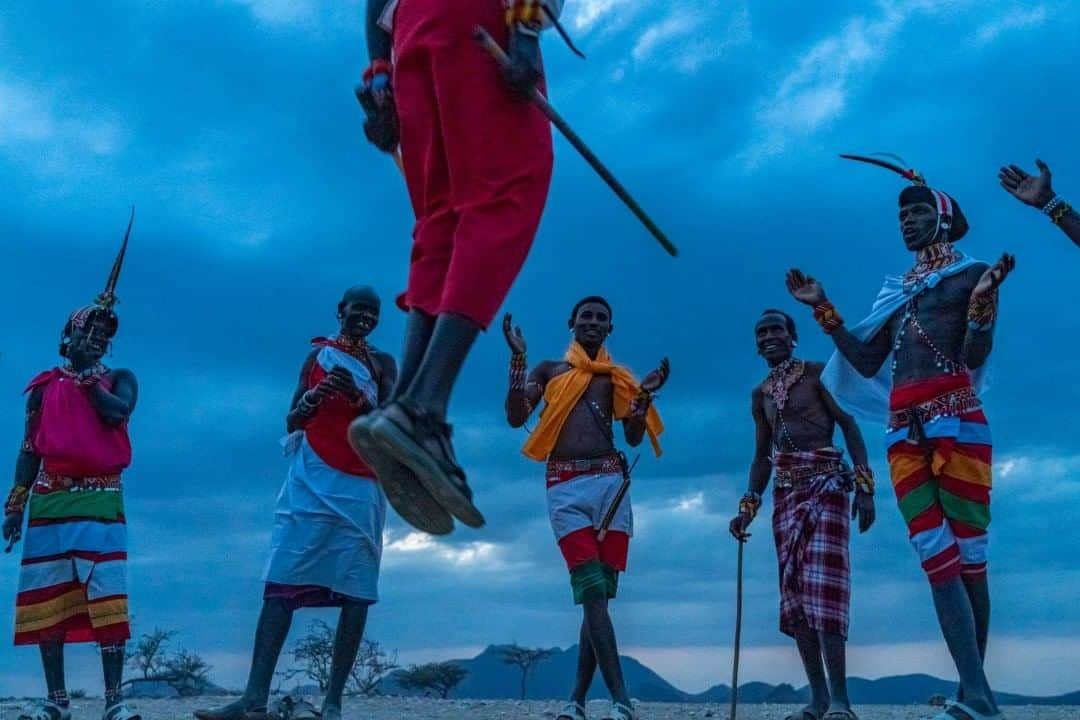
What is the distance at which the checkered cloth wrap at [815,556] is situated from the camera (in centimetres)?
751

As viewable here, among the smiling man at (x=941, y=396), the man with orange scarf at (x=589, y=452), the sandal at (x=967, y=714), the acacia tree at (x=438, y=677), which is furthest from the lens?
the acacia tree at (x=438, y=677)

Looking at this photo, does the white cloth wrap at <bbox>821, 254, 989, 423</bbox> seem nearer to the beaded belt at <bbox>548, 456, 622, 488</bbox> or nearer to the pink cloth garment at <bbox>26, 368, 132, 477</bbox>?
the beaded belt at <bbox>548, 456, 622, 488</bbox>

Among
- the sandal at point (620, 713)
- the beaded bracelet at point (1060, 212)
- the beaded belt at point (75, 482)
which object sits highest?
the beaded bracelet at point (1060, 212)

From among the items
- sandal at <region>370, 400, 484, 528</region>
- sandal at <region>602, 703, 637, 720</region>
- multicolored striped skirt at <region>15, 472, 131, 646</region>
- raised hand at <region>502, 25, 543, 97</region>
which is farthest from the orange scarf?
raised hand at <region>502, 25, 543, 97</region>

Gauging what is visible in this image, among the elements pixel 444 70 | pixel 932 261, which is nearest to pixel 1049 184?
pixel 932 261

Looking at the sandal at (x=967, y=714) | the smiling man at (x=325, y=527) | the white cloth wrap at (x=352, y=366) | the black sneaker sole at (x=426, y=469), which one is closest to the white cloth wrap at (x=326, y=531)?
the smiling man at (x=325, y=527)

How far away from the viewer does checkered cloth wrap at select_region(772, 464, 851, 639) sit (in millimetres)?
7512

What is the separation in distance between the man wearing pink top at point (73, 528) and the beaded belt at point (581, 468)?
127 inches

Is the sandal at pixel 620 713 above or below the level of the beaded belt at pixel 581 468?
below

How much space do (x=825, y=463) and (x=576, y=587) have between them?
6.77 feet

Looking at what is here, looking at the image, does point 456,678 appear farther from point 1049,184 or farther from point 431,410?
point 431,410

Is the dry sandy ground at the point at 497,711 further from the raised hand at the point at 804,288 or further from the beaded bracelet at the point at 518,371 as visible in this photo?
the raised hand at the point at 804,288

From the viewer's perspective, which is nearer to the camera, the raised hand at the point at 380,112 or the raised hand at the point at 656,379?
the raised hand at the point at 380,112

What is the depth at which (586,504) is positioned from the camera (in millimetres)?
Result: 7586
